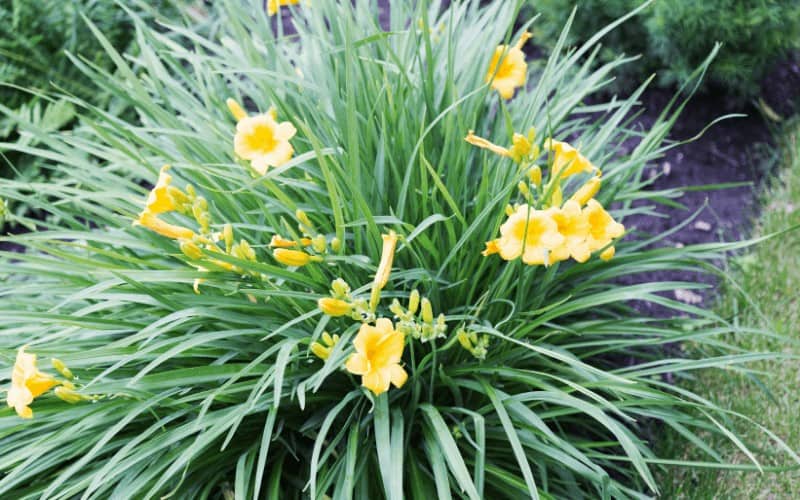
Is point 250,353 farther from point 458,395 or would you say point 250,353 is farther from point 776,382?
point 776,382

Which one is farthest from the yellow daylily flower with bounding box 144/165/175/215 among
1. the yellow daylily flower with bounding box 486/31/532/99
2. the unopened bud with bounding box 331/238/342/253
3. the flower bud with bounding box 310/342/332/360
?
the yellow daylily flower with bounding box 486/31/532/99

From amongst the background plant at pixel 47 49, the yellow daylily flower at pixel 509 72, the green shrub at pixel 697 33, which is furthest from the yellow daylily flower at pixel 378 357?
the background plant at pixel 47 49

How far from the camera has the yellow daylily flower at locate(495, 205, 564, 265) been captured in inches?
63.6

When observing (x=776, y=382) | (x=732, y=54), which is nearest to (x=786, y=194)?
(x=732, y=54)

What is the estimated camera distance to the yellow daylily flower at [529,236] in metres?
1.62

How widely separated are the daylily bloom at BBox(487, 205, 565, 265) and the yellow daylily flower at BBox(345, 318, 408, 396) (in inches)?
13.5

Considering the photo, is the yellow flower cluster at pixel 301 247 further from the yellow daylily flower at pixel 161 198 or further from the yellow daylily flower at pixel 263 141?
the yellow daylily flower at pixel 161 198

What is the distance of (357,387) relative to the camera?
1.87 meters

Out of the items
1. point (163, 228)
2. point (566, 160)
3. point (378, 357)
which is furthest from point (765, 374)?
point (163, 228)

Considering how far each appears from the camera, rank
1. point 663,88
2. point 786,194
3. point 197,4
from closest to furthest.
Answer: point 786,194, point 663,88, point 197,4

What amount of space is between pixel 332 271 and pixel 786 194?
2.15 metres

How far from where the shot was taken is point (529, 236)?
65.2 inches

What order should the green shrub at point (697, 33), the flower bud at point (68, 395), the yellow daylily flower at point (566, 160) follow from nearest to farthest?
the flower bud at point (68, 395)
the yellow daylily flower at point (566, 160)
the green shrub at point (697, 33)

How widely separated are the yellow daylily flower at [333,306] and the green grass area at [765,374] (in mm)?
1124
